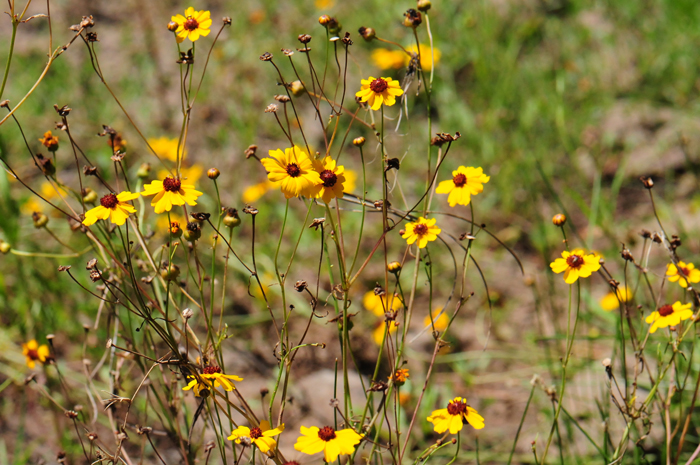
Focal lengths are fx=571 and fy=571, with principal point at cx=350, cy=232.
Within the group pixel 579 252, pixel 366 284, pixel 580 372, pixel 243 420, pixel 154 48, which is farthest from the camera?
pixel 154 48

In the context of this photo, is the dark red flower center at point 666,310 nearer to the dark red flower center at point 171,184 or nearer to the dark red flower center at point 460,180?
the dark red flower center at point 460,180

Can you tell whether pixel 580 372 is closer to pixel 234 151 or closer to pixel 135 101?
pixel 234 151

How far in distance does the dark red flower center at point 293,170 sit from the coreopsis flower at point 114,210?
13.2 inches

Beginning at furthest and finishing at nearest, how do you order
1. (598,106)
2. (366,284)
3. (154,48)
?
1. (154,48)
2. (598,106)
3. (366,284)

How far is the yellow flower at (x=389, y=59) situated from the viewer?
3.80 meters

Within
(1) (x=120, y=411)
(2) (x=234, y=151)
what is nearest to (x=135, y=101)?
(2) (x=234, y=151)

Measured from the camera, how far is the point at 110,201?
4.18ft

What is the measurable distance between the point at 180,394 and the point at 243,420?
55cm

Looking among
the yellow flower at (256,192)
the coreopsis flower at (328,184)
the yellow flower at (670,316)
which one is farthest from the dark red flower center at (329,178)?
the yellow flower at (256,192)

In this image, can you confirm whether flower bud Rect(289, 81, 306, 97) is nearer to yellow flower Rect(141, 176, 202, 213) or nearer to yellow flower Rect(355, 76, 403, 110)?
yellow flower Rect(355, 76, 403, 110)

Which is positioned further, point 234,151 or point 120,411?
point 234,151

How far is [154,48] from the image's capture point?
4234 millimetres

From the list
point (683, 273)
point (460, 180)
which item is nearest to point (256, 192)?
point (460, 180)

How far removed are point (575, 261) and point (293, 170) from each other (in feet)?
2.34
